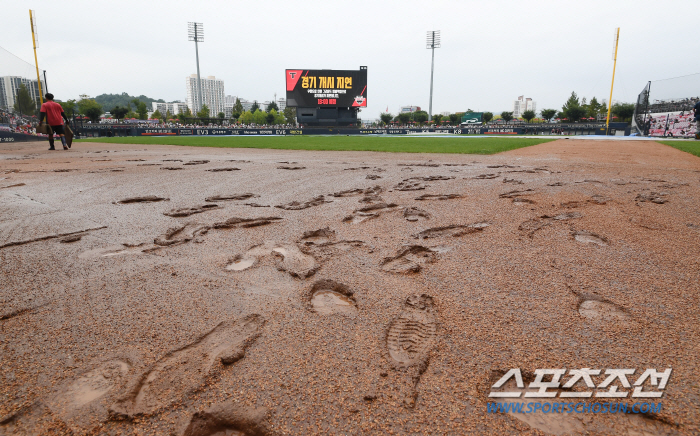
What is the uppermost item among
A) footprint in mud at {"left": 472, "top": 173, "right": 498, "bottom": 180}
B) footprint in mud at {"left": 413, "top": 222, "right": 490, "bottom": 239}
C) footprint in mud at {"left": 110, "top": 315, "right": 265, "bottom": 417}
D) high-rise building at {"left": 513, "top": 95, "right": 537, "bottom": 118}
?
high-rise building at {"left": 513, "top": 95, "right": 537, "bottom": 118}

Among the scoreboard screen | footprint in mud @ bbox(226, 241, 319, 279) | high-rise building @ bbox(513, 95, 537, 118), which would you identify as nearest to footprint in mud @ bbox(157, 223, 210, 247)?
footprint in mud @ bbox(226, 241, 319, 279)

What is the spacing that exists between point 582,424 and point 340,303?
1.02 meters

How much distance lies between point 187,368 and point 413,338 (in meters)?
0.84

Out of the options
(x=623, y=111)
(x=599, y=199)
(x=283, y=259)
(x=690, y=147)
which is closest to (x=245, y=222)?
(x=283, y=259)

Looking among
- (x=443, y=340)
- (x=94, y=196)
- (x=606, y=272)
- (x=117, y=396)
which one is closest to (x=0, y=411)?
(x=117, y=396)

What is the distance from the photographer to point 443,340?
143cm

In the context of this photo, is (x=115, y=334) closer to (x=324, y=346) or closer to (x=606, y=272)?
(x=324, y=346)

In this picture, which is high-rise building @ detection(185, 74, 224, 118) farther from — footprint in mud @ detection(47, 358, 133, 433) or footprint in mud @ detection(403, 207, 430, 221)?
footprint in mud @ detection(47, 358, 133, 433)

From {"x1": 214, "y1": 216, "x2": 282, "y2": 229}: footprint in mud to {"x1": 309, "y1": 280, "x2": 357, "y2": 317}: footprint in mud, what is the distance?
1.30 m

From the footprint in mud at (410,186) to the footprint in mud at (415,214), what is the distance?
1.09 m

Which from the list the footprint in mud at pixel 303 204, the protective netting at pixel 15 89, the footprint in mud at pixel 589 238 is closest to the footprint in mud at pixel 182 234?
the footprint in mud at pixel 303 204

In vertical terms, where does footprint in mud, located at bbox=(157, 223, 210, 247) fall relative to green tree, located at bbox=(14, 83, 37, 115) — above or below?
below

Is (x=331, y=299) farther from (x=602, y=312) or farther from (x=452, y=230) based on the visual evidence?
(x=452, y=230)

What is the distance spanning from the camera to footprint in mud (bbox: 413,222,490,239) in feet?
9.12
